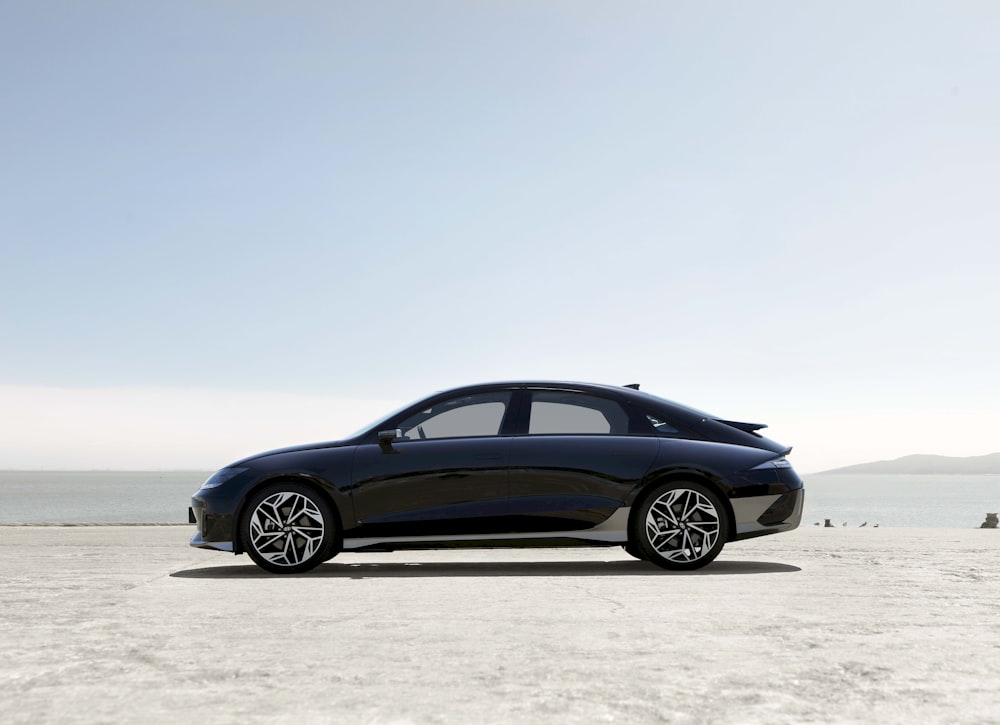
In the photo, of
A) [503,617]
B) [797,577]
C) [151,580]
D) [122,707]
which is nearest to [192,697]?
[122,707]

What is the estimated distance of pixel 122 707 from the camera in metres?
3.69

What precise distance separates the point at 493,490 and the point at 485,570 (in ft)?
2.36

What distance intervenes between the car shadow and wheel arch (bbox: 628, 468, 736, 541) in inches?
15.1

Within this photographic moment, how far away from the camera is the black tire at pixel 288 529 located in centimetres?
824

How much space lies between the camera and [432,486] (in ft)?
27.1

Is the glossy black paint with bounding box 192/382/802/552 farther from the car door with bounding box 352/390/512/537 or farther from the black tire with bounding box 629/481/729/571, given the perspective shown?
the black tire with bounding box 629/481/729/571

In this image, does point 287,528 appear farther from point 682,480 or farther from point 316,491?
point 682,480

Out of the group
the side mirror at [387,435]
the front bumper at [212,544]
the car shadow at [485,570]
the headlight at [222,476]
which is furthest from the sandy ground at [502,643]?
the side mirror at [387,435]

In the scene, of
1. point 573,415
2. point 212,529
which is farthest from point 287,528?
point 573,415

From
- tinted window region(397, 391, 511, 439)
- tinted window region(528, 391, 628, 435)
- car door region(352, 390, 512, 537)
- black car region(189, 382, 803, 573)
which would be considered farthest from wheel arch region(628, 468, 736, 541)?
tinted window region(397, 391, 511, 439)

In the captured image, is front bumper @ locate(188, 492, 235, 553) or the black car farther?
front bumper @ locate(188, 492, 235, 553)

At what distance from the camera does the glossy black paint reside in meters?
8.23

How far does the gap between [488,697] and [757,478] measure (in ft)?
16.9

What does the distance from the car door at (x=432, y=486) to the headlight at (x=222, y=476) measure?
3.26ft
